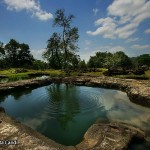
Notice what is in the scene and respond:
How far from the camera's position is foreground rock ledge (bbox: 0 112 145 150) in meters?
8.85

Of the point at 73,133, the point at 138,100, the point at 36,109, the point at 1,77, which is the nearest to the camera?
the point at 73,133

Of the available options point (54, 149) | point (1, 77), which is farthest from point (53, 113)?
point (1, 77)

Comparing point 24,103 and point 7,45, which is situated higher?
point 7,45

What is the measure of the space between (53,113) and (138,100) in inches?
355

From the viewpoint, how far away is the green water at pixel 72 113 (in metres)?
12.3

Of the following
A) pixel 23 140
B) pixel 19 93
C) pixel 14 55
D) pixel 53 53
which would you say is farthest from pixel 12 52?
pixel 23 140

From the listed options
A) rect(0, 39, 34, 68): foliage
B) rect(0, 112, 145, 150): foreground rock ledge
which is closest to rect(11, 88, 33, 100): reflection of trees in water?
rect(0, 112, 145, 150): foreground rock ledge

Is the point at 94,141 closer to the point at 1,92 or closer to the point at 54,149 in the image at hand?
the point at 54,149

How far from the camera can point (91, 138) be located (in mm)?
10094

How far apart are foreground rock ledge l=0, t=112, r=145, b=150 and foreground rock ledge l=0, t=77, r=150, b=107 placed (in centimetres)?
801

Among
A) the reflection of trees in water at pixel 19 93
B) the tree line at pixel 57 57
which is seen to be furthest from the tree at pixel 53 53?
the reflection of trees in water at pixel 19 93

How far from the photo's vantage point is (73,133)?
1188 centimetres

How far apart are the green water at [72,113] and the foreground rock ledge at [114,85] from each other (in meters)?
1.13

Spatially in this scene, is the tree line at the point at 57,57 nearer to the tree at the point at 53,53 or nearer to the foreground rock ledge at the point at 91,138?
the tree at the point at 53,53
